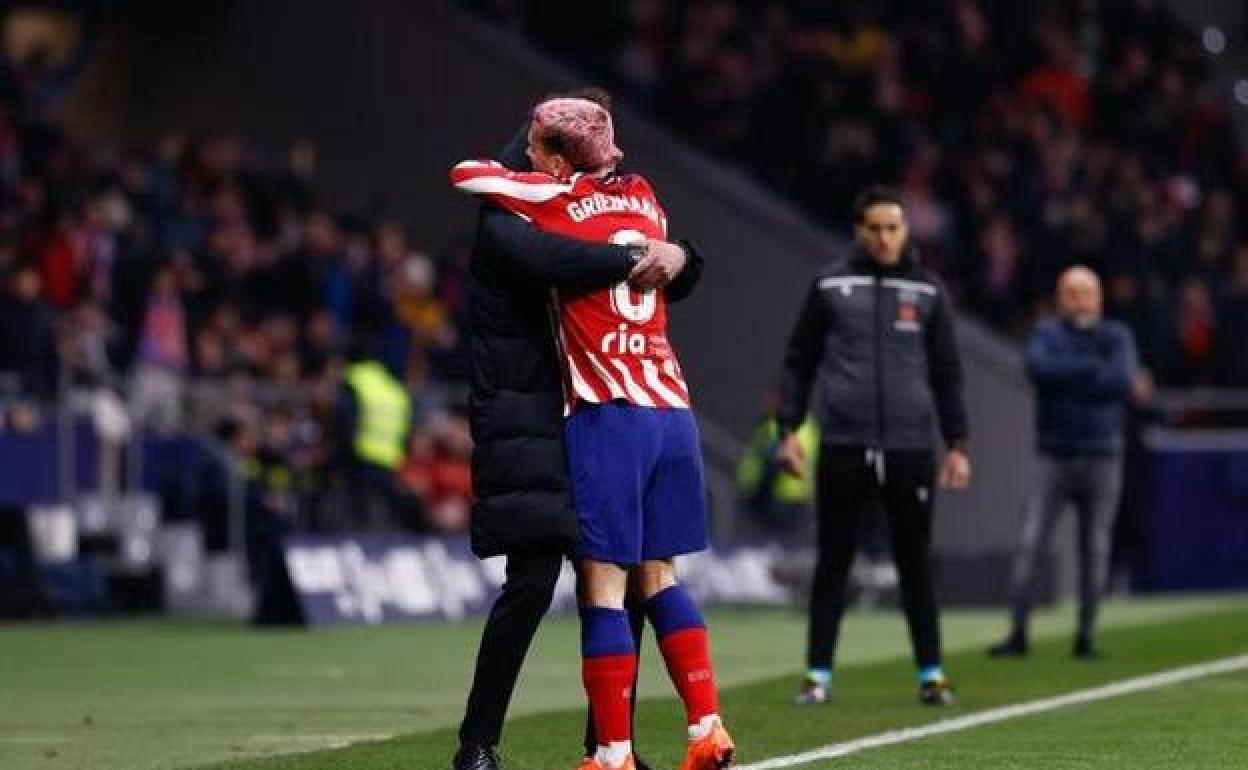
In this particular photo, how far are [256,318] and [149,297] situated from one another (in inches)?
59.9

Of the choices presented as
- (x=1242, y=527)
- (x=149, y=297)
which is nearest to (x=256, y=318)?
(x=149, y=297)

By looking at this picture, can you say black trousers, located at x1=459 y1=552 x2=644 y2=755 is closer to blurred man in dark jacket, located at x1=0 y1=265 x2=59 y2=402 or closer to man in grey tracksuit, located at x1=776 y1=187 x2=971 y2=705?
man in grey tracksuit, located at x1=776 y1=187 x2=971 y2=705

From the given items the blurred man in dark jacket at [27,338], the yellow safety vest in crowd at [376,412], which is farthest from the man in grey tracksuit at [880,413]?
the blurred man in dark jacket at [27,338]

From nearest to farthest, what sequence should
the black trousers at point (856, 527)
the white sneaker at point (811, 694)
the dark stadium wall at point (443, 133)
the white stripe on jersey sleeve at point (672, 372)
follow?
the white stripe on jersey sleeve at point (672, 372)
the white sneaker at point (811, 694)
the black trousers at point (856, 527)
the dark stadium wall at point (443, 133)

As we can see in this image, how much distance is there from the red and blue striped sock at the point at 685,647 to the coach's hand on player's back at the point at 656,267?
99cm

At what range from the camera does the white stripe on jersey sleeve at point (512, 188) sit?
10336 millimetres

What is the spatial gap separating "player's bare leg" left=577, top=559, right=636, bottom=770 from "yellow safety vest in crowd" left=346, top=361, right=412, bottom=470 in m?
14.1

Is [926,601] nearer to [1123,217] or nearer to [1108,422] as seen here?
[1108,422]

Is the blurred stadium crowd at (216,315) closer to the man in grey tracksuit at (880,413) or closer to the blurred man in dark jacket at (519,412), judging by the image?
the man in grey tracksuit at (880,413)

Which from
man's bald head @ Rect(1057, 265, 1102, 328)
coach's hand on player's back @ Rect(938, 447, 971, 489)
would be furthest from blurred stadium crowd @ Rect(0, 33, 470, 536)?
coach's hand on player's back @ Rect(938, 447, 971, 489)

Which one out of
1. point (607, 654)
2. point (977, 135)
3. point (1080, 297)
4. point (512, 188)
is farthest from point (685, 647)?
point (977, 135)

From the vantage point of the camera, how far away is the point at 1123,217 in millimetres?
32469

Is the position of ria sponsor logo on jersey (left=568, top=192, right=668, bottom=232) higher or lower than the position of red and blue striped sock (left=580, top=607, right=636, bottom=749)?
higher

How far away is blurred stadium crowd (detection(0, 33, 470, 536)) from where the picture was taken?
976 inches
